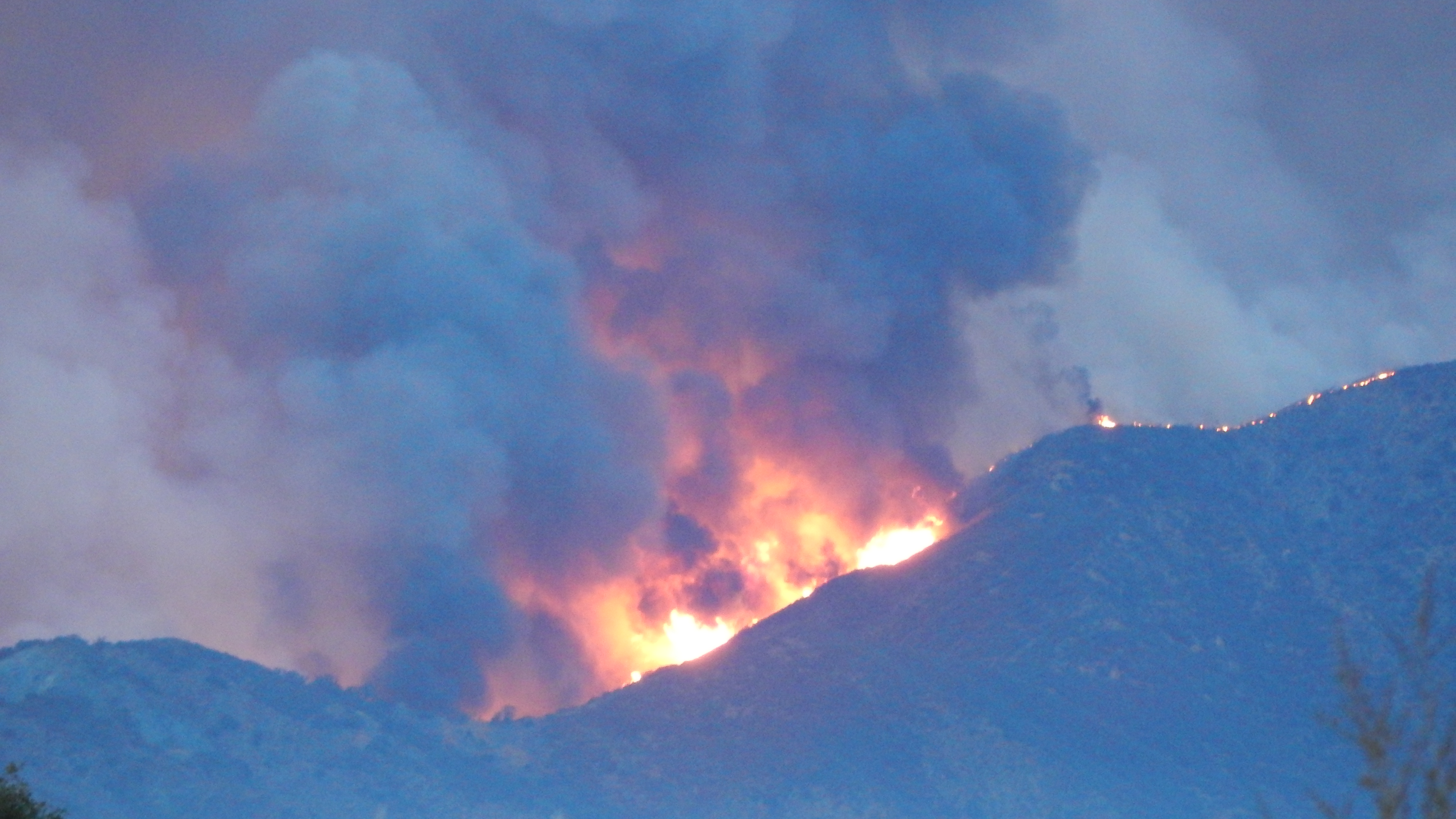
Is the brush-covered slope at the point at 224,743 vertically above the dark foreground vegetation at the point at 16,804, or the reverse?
the brush-covered slope at the point at 224,743

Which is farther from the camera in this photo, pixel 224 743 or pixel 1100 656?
pixel 1100 656

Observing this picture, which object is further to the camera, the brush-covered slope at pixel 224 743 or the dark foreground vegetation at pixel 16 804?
the brush-covered slope at pixel 224 743

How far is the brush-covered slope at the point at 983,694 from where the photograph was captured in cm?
12350

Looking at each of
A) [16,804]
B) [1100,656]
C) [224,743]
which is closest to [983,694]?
[1100,656]

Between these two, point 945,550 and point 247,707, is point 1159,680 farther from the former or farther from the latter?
point 247,707

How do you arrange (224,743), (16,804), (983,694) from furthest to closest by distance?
(983,694), (224,743), (16,804)

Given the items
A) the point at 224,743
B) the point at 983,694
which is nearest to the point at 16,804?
the point at 224,743

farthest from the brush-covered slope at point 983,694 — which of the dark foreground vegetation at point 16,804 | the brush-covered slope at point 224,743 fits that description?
the dark foreground vegetation at point 16,804

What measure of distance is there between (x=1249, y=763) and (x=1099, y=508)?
31510mm

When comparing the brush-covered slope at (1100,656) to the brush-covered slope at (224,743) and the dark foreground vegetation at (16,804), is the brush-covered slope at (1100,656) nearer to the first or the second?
the brush-covered slope at (224,743)

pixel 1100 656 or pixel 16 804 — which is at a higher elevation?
pixel 1100 656

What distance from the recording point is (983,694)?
454 ft

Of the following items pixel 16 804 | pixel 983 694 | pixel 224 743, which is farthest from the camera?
pixel 983 694

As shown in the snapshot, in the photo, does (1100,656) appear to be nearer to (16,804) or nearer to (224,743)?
(224,743)
